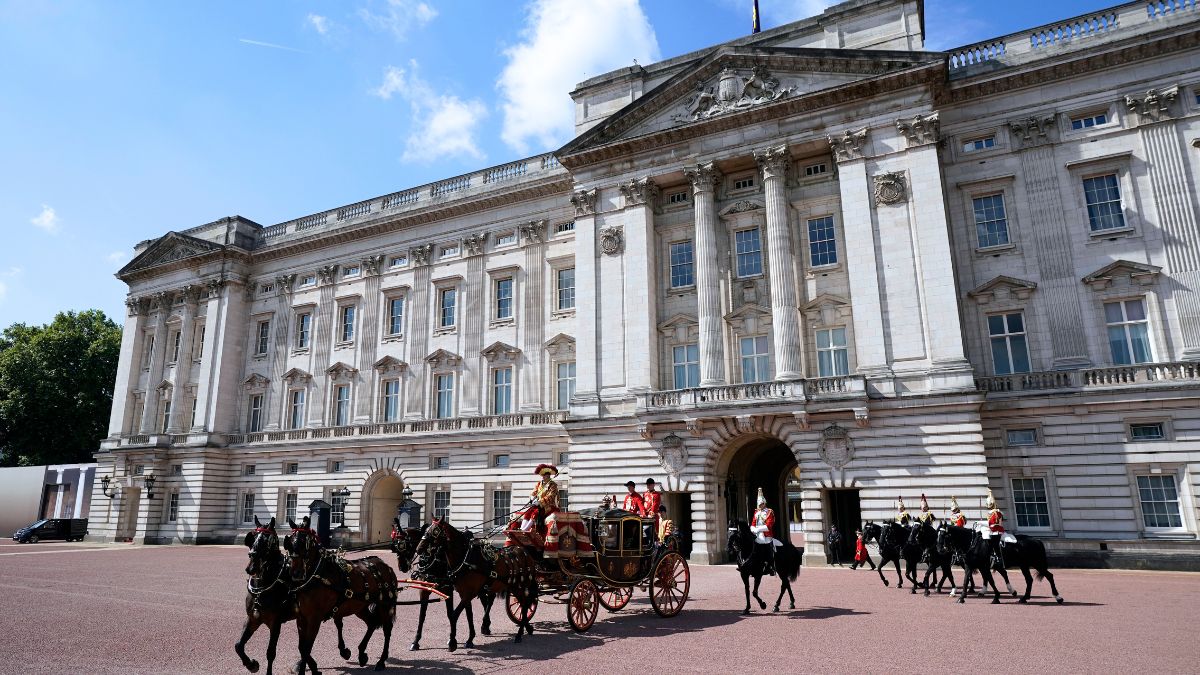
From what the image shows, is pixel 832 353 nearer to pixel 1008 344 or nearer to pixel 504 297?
pixel 1008 344

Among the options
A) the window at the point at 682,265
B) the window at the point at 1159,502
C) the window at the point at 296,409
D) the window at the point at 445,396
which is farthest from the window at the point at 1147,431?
the window at the point at 296,409

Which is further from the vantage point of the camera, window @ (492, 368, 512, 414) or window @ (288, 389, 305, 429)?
window @ (288, 389, 305, 429)

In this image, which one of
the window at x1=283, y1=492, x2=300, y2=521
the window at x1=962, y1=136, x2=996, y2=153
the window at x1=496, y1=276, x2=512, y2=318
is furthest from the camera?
the window at x1=283, y1=492, x2=300, y2=521

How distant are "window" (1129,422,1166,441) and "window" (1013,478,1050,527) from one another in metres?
3.03

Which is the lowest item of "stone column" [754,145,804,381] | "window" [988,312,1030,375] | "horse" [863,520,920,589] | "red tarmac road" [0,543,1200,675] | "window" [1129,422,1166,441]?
"red tarmac road" [0,543,1200,675]

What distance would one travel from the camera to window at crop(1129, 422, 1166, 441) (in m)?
22.7

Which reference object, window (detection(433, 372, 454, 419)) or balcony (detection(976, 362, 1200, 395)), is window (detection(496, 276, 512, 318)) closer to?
window (detection(433, 372, 454, 419))

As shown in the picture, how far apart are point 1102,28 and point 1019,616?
23413mm

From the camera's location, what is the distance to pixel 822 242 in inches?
1113

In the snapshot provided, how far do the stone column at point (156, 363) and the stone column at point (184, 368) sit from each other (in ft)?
3.92

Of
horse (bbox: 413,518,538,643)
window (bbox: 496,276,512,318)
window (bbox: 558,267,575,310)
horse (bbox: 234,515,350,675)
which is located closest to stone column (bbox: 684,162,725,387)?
window (bbox: 558,267,575,310)

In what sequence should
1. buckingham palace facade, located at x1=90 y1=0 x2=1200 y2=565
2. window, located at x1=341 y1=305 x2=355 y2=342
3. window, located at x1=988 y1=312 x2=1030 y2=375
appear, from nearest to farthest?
buckingham palace facade, located at x1=90 y1=0 x2=1200 y2=565 < window, located at x1=988 y1=312 x2=1030 y2=375 < window, located at x1=341 y1=305 x2=355 y2=342

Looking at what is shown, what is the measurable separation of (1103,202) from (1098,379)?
6606mm

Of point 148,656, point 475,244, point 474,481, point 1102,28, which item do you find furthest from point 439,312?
point 1102,28
